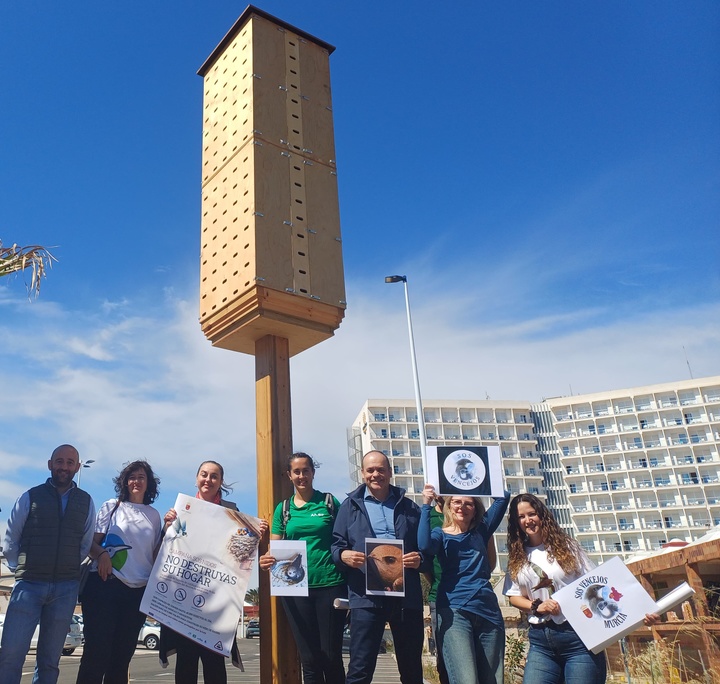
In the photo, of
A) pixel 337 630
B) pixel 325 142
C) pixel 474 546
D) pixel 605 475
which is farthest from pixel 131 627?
pixel 605 475

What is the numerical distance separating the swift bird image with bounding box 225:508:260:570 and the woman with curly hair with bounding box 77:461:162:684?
1.84 ft

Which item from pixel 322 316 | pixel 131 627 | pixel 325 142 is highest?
pixel 325 142

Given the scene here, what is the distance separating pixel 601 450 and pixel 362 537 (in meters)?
86.5

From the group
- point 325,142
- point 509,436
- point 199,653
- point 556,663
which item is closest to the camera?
point 556,663

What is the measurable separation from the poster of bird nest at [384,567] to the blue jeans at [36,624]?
6.35ft

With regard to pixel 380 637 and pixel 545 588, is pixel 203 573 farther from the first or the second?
pixel 545 588

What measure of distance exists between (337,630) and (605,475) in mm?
85664

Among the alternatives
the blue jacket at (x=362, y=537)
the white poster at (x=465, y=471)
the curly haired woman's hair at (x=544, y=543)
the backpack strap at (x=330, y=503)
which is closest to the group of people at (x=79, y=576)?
the backpack strap at (x=330, y=503)

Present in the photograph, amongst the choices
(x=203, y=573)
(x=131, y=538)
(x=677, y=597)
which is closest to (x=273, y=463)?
(x=203, y=573)

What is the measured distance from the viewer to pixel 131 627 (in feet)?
14.6

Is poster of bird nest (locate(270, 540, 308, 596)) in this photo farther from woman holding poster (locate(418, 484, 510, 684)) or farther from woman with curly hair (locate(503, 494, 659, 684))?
woman with curly hair (locate(503, 494, 659, 684))

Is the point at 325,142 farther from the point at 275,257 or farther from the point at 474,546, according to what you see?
the point at 474,546

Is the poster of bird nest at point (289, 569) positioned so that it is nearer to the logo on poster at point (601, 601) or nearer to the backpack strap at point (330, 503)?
the backpack strap at point (330, 503)

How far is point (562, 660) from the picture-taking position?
12.6ft
